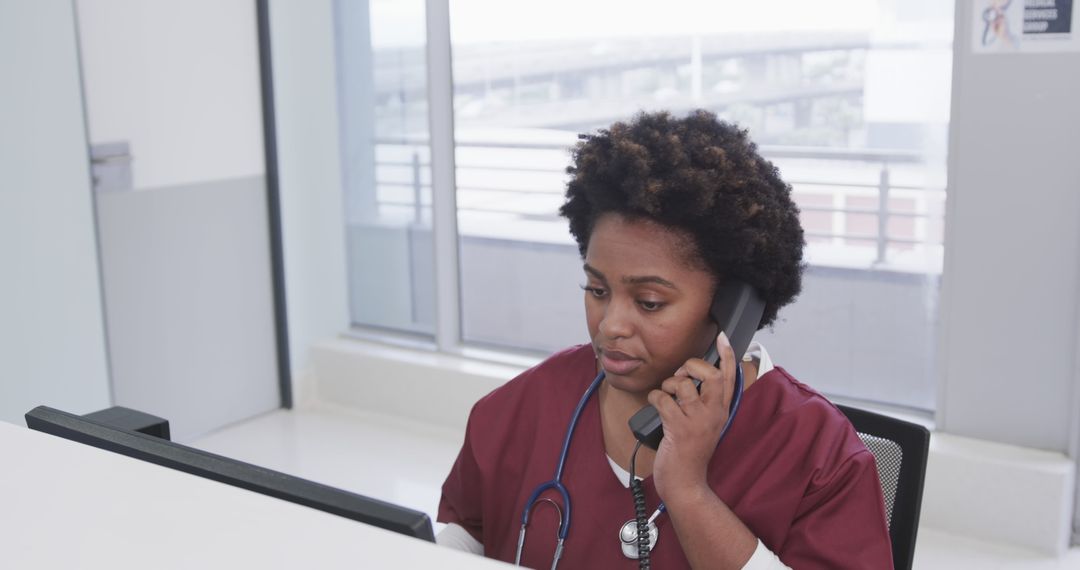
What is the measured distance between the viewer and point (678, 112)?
3270mm

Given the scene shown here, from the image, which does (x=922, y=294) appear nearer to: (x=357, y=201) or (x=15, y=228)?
(x=357, y=201)

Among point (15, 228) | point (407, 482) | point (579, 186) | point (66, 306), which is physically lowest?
point (407, 482)

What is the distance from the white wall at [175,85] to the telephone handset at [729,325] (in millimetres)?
2450

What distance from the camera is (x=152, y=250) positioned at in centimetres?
346

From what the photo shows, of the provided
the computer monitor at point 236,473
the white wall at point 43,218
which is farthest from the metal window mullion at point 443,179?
the computer monitor at point 236,473

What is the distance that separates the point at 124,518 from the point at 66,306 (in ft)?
8.88

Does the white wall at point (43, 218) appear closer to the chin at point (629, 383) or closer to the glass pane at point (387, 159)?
the glass pane at point (387, 159)

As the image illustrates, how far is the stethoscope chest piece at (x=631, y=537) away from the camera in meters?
1.26

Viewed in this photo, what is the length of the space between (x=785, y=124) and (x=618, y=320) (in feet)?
6.37

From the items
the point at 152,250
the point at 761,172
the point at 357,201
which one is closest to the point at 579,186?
the point at 761,172

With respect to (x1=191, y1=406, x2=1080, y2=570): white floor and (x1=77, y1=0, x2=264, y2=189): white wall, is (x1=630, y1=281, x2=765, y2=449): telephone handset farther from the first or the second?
(x1=77, y1=0, x2=264, y2=189): white wall

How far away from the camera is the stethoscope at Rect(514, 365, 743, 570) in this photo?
4.14 ft

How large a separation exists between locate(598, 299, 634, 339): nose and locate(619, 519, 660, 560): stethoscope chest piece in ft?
0.71

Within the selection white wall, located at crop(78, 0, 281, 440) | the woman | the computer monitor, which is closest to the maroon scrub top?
the woman
